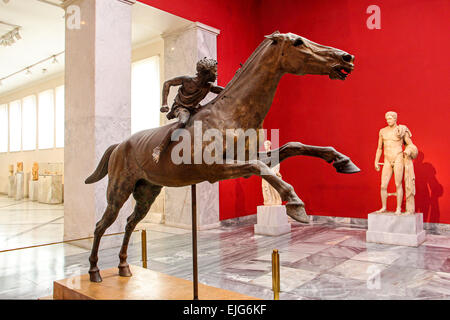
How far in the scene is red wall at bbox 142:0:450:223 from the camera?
7797mm

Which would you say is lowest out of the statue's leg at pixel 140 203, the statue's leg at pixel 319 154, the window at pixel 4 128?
the statue's leg at pixel 140 203

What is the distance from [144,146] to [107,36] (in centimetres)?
441

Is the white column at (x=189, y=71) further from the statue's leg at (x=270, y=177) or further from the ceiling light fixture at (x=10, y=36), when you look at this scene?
the statue's leg at (x=270, y=177)

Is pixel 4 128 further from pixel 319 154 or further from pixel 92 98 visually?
pixel 319 154

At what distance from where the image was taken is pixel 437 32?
25.5ft

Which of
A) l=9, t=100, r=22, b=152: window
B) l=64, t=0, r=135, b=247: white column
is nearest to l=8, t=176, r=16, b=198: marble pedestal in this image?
l=9, t=100, r=22, b=152: window

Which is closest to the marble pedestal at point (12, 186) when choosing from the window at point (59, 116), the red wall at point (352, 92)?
the window at point (59, 116)

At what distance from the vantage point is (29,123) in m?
17.7

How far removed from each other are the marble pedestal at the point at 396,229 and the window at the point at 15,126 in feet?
58.1

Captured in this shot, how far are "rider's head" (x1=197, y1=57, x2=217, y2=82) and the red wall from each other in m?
5.66

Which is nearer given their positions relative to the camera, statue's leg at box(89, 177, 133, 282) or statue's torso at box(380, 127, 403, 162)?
statue's leg at box(89, 177, 133, 282)

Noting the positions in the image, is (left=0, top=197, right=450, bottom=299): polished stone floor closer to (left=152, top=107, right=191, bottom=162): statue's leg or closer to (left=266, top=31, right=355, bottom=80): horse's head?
(left=152, top=107, right=191, bottom=162): statue's leg

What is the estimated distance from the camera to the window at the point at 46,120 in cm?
1588
